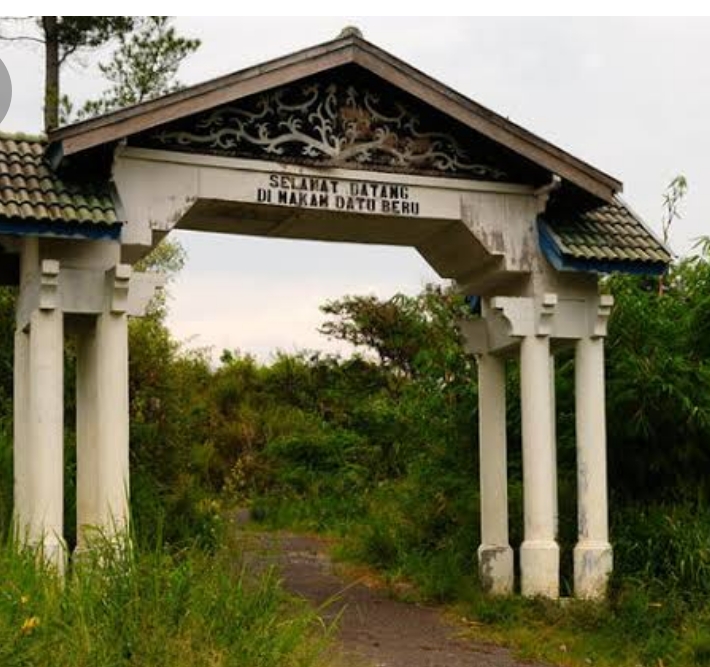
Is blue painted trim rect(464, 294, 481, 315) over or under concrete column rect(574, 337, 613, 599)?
over

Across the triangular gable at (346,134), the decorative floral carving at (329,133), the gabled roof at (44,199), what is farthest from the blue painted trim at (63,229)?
the decorative floral carving at (329,133)

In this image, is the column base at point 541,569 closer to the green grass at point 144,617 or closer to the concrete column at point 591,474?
the concrete column at point 591,474

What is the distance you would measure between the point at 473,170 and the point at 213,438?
14060 mm

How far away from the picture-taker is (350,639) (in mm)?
10680

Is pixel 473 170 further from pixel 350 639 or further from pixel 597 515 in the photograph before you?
pixel 350 639

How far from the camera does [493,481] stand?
43.6ft

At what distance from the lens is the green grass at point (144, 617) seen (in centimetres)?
697

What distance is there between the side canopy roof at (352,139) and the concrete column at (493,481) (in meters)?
1.75

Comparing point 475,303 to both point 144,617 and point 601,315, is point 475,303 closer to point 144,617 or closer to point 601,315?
point 601,315

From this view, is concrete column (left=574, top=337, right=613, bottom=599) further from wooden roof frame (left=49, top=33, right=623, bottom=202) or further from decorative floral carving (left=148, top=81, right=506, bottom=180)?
decorative floral carving (left=148, top=81, right=506, bottom=180)

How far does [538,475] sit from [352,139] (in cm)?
360

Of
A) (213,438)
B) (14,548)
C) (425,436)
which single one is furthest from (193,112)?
(213,438)

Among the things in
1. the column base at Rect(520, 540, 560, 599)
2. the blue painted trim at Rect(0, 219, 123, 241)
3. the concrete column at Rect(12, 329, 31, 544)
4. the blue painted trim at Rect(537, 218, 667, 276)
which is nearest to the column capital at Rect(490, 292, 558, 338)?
the blue painted trim at Rect(537, 218, 667, 276)

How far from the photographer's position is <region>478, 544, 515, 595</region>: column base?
12773 mm
